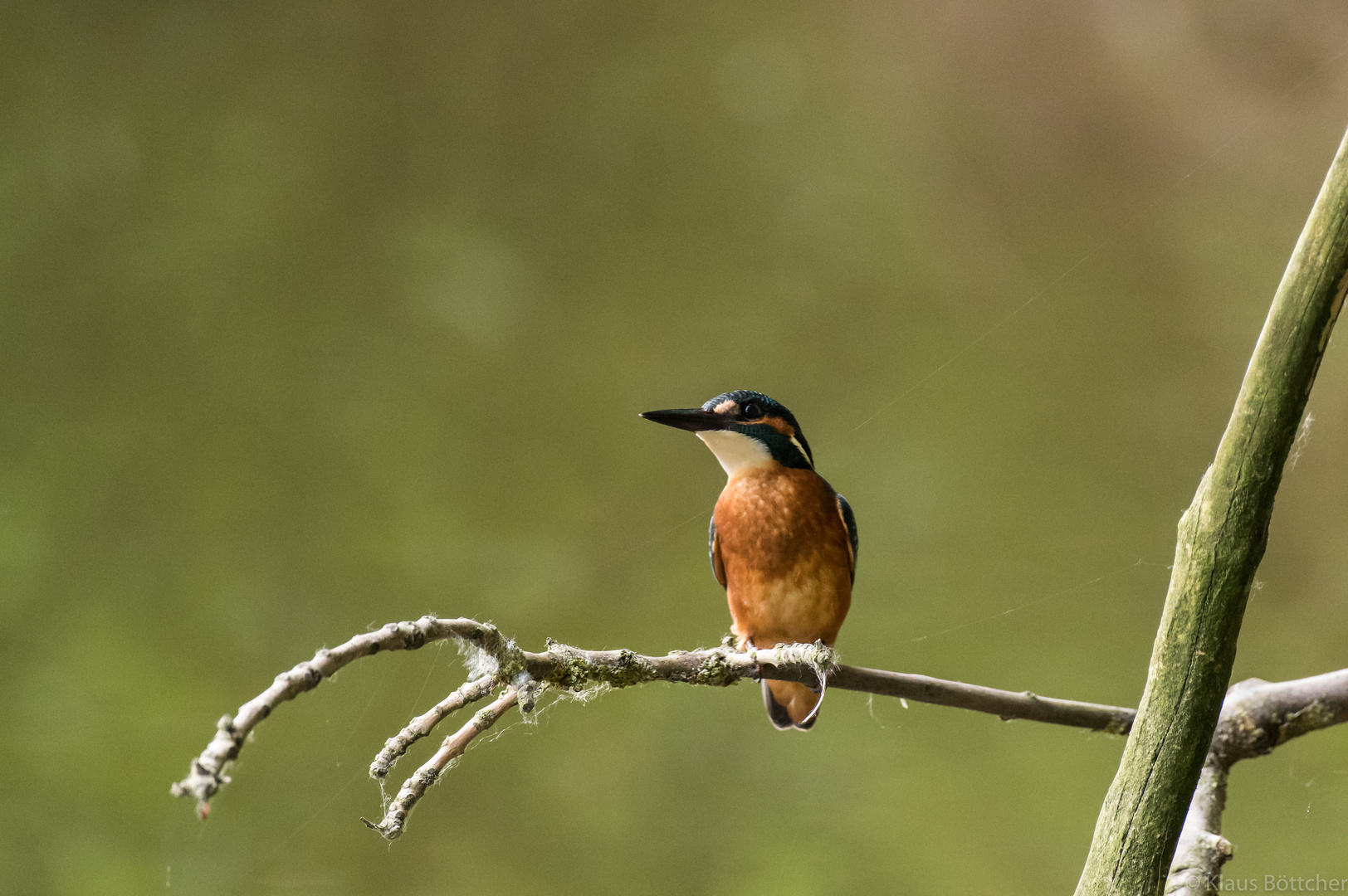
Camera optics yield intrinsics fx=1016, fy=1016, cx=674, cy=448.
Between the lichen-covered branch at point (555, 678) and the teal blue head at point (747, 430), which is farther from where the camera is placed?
the teal blue head at point (747, 430)

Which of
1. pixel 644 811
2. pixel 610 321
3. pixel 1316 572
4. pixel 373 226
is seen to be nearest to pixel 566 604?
pixel 644 811

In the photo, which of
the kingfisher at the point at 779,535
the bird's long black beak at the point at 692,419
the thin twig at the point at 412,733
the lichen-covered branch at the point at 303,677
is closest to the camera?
the lichen-covered branch at the point at 303,677

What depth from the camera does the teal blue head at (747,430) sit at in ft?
2.98

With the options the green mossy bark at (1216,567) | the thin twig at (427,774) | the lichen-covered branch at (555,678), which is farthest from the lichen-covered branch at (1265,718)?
the thin twig at (427,774)

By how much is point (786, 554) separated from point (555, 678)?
0.36 m

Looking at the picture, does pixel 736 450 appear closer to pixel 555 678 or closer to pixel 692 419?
pixel 692 419

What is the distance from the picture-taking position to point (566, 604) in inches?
67.2

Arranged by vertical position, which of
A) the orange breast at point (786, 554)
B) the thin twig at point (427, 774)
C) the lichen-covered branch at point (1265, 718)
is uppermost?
the orange breast at point (786, 554)

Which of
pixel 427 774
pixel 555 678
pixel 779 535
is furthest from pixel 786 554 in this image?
pixel 427 774

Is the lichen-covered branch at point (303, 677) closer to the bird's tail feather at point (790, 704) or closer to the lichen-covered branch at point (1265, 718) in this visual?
the bird's tail feather at point (790, 704)

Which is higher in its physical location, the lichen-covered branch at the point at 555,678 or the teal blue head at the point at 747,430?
the teal blue head at the point at 747,430

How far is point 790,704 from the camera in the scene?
1.05 meters

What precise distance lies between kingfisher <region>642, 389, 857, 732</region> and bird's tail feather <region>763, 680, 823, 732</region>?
0.12 feet

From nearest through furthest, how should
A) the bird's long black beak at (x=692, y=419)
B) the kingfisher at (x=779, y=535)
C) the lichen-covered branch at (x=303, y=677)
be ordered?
the lichen-covered branch at (x=303, y=677) → the bird's long black beak at (x=692, y=419) → the kingfisher at (x=779, y=535)
